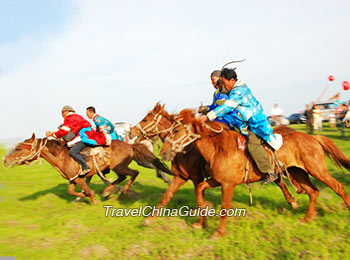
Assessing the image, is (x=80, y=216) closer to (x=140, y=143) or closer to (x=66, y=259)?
(x=66, y=259)

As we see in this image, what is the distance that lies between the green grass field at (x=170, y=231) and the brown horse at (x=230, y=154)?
1.48 feet

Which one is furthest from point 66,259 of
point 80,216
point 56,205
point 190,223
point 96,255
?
point 56,205

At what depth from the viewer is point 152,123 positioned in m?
6.41

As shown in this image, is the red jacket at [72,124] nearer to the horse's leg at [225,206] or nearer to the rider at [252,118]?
the rider at [252,118]

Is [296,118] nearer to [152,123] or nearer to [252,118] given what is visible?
[152,123]

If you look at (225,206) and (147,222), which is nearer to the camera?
(225,206)

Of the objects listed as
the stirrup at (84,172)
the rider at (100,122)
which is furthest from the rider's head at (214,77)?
the stirrup at (84,172)

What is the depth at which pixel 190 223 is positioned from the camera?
5668 millimetres

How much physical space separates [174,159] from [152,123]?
1.03 metres

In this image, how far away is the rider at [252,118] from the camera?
503 centimetres

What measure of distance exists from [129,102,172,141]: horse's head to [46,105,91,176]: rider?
145 centimetres

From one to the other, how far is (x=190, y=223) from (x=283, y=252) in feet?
6.04

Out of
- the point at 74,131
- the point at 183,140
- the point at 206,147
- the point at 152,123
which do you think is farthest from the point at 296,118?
the point at 183,140

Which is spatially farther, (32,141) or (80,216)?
(32,141)
